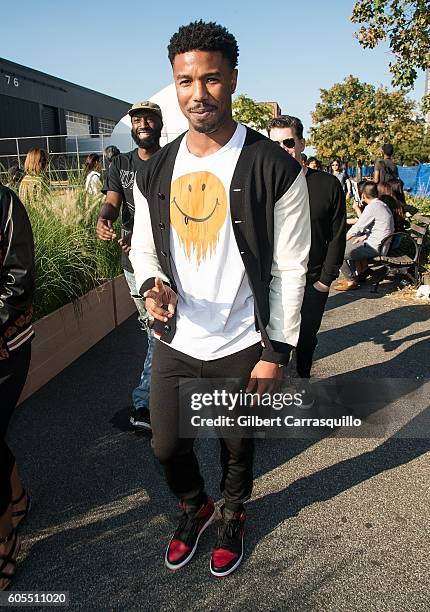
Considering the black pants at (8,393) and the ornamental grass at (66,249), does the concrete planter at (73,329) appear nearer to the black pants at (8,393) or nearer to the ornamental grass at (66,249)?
the ornamental grass at (66,249)

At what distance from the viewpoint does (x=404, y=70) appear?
295 inches

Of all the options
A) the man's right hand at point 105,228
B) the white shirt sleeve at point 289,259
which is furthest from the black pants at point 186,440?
the man's right hand at point 105,228

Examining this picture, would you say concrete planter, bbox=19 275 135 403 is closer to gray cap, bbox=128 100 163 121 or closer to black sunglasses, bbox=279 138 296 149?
gray cap, bbox=128 100 163 121

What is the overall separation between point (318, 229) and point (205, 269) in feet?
5.76

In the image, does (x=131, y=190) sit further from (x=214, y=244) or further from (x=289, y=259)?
(x=289, y=259)

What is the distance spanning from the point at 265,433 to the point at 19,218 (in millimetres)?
2329

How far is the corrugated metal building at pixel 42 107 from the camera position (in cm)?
3606

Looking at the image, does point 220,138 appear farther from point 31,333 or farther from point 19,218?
point 31,333

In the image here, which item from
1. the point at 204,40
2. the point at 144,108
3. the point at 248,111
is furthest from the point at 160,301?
the point at 248,111

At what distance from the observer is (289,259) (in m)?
2.07

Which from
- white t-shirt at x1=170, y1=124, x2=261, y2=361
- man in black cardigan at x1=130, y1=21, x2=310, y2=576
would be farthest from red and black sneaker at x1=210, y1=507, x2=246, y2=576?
white t-shirt at x1=170, y1=124, x2=261, y2=361

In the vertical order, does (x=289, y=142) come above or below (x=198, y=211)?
above

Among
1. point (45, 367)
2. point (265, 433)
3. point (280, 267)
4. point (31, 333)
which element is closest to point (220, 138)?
point (280, 267)

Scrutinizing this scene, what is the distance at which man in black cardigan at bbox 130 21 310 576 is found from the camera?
6.56ft
